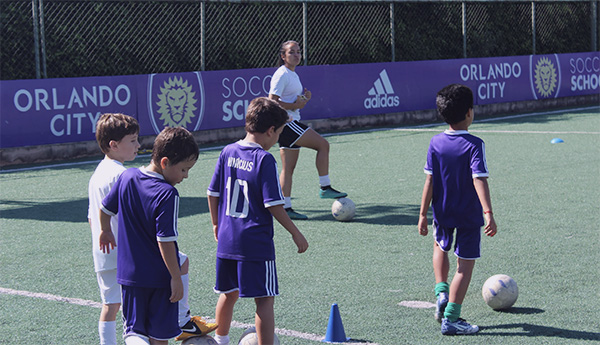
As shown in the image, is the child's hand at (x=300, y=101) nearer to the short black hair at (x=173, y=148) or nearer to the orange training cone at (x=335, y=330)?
the orange training cone at (x=335, y=330)

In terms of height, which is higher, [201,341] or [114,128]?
[114,128]

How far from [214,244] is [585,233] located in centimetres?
361

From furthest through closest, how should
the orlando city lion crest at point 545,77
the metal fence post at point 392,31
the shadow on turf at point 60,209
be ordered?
the orlando city lion crest at point 545,77 → the metal fence post at point 392,31 → the shadow on turf at point 60,209

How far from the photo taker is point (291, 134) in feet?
32.8

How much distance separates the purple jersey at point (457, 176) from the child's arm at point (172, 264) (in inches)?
86.8

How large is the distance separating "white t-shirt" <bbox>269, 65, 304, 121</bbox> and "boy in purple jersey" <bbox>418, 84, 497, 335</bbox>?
4187mm

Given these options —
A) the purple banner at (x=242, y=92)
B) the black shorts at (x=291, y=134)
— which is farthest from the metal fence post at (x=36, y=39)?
the black shorts at (x=291, y=134)

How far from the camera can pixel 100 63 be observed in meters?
17.5

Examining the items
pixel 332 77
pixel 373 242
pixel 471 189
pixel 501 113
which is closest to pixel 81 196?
pixel 373 242

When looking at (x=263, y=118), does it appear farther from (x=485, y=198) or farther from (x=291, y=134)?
(x=291, y=134)

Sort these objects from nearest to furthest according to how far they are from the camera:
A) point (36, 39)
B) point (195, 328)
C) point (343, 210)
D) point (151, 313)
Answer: point (151, 313) → point (195, 328) → point (343, 210) → point (36, 39)

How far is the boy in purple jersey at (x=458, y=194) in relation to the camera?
18.9 feet

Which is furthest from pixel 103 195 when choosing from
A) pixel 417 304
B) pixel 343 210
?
pixel 343 210

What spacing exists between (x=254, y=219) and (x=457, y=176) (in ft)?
5.17
